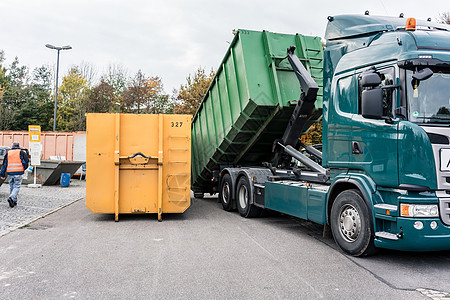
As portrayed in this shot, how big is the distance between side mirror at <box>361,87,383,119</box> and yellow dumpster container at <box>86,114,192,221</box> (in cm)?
445

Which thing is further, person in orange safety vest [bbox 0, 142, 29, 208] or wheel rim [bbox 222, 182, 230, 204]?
person in orange safety vest [bbox 0, 142, 29, 208]

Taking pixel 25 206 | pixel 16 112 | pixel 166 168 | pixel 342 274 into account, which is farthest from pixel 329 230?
pixel 16 112

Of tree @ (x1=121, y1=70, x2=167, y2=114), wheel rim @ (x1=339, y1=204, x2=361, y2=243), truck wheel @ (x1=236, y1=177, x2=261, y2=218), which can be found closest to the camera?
wheel rim @ (x1=339, y1=204, x2=361, y2=243)

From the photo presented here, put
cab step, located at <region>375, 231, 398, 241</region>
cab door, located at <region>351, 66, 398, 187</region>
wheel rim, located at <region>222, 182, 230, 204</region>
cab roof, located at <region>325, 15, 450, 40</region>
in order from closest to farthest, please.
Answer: cab step, located at <region>375, 231, 398, 241</region>
cab door, located at <region>351, 66, 398, 187</region>
cab roof, located at <region>325, 15, 450, 40</region>
wheel rim, located at <region>222, 182, 230, 204</region>

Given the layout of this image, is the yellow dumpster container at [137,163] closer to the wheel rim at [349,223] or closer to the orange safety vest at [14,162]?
the orange safety vest at [14,162]

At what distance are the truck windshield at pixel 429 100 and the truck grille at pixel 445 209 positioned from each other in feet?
3.14

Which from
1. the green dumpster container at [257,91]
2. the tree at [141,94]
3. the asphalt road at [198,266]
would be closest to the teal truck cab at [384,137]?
the asphalt road at [198,266]

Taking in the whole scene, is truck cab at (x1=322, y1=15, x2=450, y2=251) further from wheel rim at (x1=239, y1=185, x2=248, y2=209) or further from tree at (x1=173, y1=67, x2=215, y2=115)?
tree at (x1=173, y1=67, x2=215, y2=115)

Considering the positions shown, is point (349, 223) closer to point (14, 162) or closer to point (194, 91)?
point (14, 162)

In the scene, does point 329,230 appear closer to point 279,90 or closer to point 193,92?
point 279,90

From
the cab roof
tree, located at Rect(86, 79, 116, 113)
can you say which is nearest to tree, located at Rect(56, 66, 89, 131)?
tree, located at Rect(86, 79, 116, 113)

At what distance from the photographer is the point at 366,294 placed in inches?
161

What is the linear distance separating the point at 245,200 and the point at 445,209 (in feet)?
16.7

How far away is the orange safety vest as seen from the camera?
1038cm
